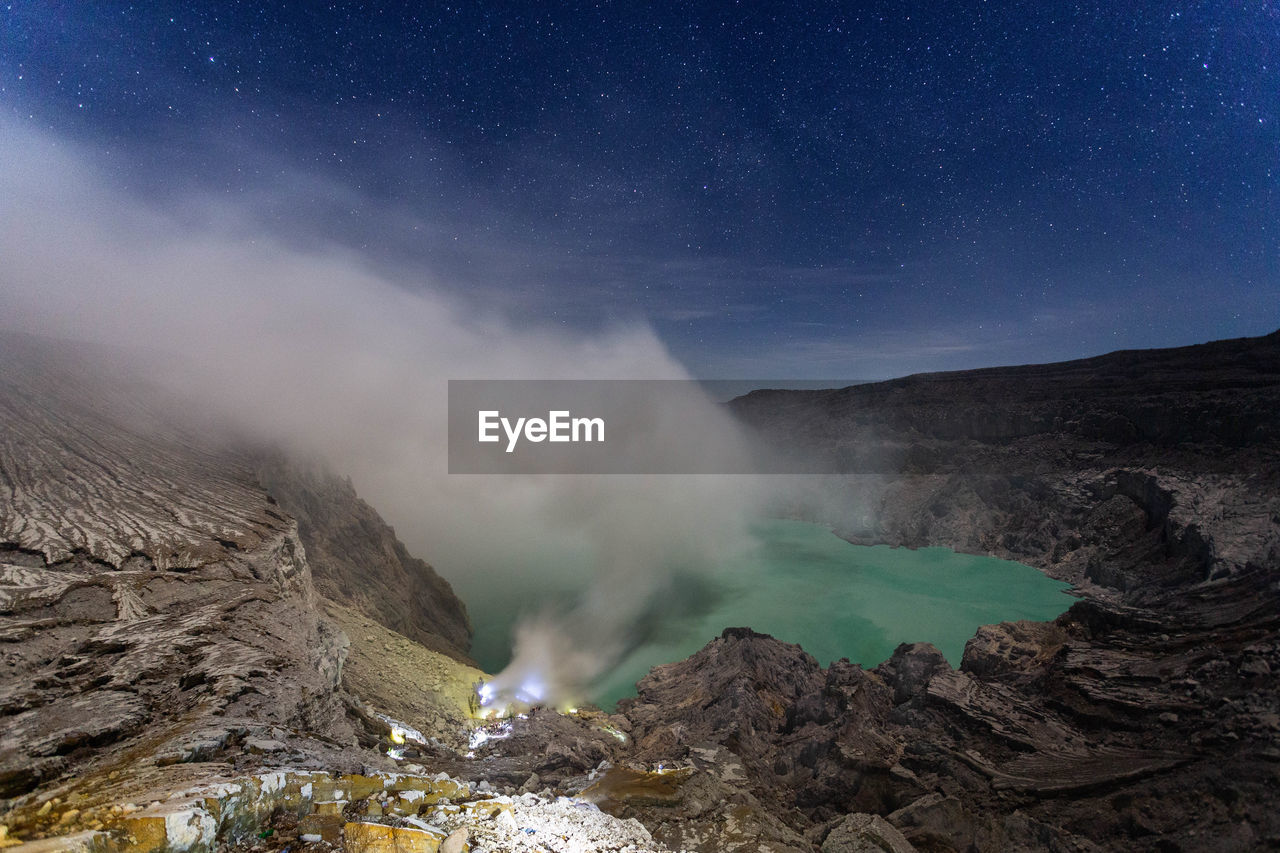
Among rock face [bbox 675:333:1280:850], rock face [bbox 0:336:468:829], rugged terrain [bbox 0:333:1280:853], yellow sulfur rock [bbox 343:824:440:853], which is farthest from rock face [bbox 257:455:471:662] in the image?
yellow sulfur rock [bbox 343:824:440:853]

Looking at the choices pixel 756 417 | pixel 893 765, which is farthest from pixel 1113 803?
pixel 756 417

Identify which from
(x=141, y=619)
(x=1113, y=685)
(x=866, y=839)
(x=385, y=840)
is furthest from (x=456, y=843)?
(x=1113, y=685)

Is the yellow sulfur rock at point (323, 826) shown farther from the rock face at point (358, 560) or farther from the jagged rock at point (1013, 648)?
the rock face at point (358, 560)

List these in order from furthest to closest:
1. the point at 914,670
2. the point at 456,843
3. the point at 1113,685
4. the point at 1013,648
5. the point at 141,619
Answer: the point at 914,670
the point at 1013,648
the point at 1113,685
the point at 141,619
the point at 456,843

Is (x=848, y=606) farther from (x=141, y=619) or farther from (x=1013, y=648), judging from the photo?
(x=141, y=619)

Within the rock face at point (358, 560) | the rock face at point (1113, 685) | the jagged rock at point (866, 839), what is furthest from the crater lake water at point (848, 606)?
the jagged rock at point (866, 839)

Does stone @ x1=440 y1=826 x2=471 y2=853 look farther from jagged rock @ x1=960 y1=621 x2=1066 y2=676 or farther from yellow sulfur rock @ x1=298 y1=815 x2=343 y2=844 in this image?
jagged rock @ x1=960 y1=621 x2=1066 y2=676
